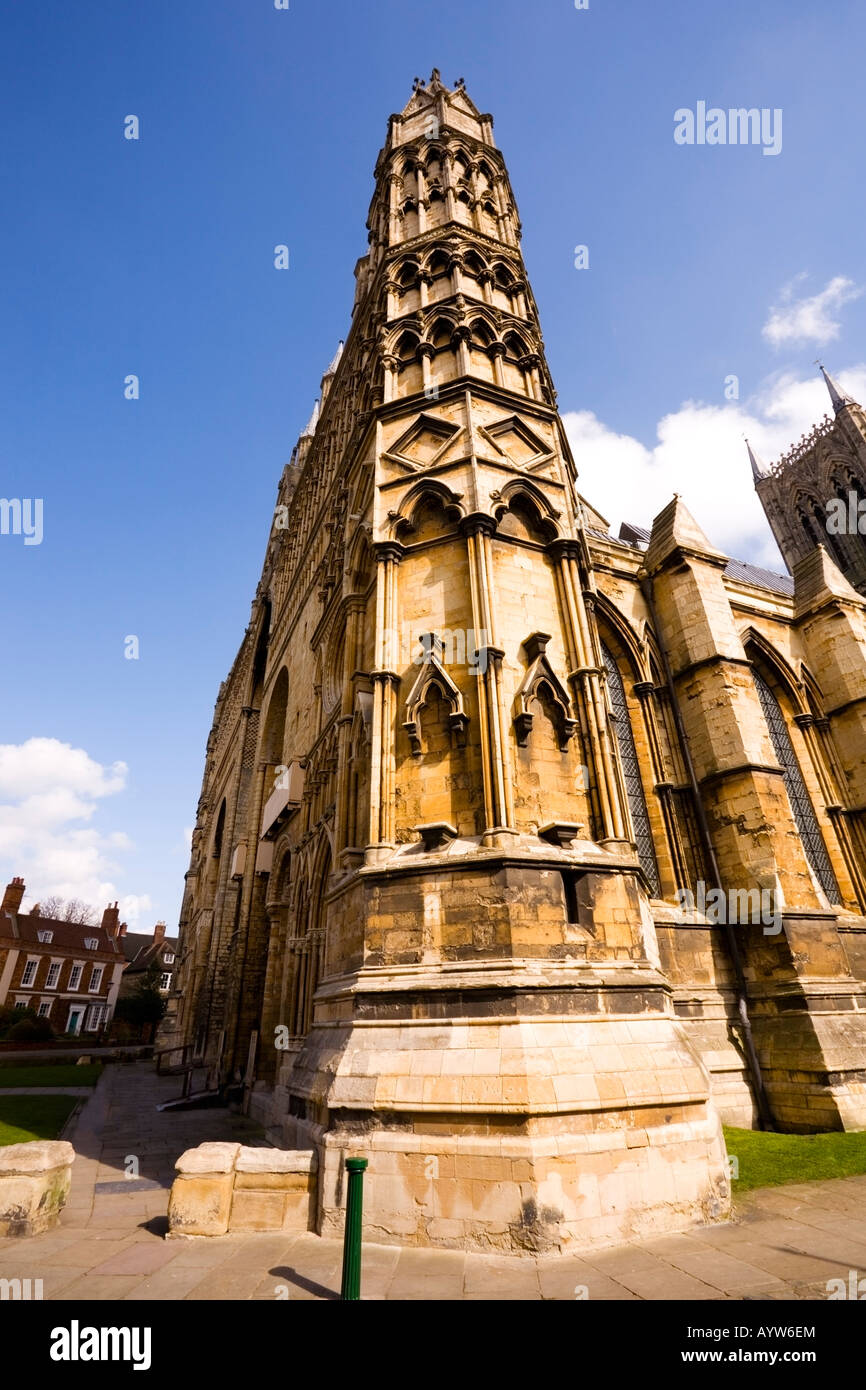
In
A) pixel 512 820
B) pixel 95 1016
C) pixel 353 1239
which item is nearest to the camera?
pixel 353 1239

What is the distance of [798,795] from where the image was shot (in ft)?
53.7

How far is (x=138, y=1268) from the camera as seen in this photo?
195 inches

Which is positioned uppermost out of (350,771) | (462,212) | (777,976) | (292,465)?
(292,465)

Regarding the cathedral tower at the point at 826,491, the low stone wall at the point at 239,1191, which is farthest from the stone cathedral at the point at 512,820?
the cathedral tower at the point at 826,491

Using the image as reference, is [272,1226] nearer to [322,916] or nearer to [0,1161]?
[0,1161]

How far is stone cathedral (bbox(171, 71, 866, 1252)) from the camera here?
614 centimetres

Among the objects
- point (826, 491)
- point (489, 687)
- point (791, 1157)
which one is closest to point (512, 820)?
point (489, 687)

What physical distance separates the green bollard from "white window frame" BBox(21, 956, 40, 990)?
199ft

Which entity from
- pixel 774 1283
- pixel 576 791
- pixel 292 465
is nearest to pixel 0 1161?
pixel 774 1283

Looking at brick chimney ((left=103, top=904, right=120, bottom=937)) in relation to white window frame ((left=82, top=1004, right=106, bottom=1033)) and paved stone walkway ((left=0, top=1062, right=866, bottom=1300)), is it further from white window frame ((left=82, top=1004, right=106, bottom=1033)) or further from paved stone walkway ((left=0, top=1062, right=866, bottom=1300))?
paved stone walkway ((left=0, top=1062, right=866, bottom=1300))

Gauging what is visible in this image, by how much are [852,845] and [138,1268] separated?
1722 centimetres

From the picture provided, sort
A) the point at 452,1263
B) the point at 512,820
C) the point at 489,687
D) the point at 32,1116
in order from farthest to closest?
the point at 32,1116, the point at 489,687, the point at 512,820, the point at 452,1263

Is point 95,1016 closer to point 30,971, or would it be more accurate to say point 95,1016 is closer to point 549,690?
point 30,971

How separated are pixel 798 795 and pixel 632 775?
5165 millimetres
